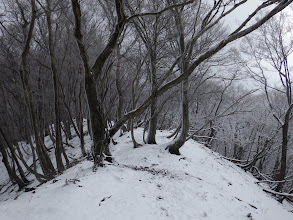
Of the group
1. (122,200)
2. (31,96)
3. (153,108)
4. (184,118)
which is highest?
(31,96)

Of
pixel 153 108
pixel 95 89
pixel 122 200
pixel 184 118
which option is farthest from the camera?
pixel 153 108

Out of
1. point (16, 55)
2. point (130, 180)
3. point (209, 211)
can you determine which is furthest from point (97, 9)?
point (209, 211)

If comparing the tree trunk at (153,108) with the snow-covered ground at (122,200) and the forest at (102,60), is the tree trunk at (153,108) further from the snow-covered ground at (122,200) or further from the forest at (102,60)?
the snow-covered ground at (122,200)

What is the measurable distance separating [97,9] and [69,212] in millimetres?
8296

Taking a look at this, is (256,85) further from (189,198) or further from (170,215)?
(170,215)

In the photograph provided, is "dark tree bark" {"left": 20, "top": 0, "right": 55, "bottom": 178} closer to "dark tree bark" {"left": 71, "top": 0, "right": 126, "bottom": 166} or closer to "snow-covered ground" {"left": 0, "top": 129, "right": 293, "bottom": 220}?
"dark tree bark" {"left": 71, "top": 0, "right": 126, "bottom": 166}

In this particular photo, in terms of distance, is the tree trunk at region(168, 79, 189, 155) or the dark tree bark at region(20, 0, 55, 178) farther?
the tree trunk at region(168, 79, 189, 155)

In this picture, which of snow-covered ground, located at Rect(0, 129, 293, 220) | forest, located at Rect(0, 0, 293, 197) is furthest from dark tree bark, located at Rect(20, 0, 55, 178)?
snow-covered ground, located at Rect(0, 129, 293, 220)

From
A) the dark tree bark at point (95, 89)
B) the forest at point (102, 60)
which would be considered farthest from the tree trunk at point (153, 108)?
the dark tree bark at point (95, 89)

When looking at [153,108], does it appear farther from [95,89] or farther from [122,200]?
[122,200]

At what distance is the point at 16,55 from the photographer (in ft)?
22.2

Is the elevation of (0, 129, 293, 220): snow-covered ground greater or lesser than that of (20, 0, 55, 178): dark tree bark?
lesser

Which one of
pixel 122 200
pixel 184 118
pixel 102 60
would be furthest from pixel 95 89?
pixel 184 118

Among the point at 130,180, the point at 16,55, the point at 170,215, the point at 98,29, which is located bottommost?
the point at 170,215
